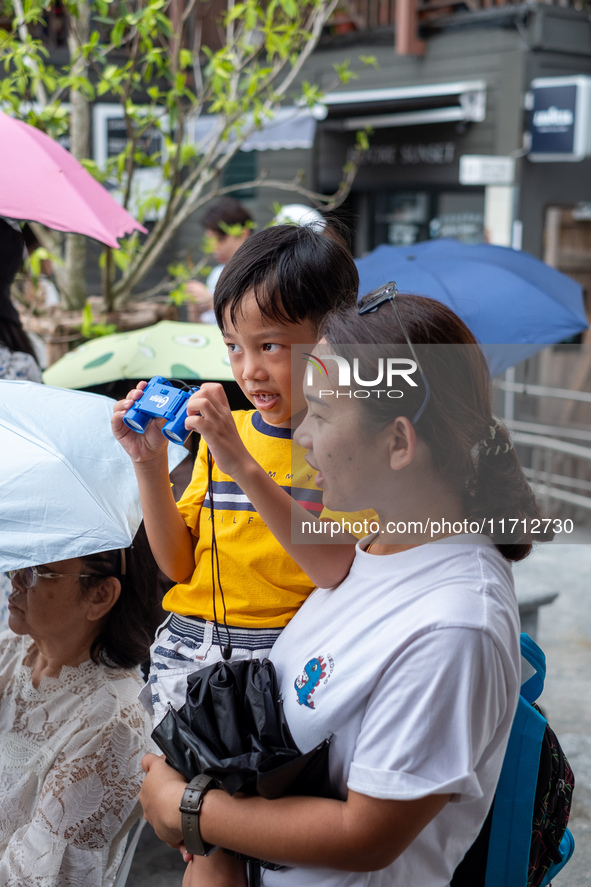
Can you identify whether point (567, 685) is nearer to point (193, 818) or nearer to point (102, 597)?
point (102, 597)

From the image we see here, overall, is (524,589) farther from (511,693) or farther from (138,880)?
(511,693)

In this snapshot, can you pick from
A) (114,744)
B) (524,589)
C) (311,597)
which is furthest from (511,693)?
(524,589)

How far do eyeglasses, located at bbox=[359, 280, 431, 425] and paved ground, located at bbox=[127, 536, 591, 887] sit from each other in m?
0.57

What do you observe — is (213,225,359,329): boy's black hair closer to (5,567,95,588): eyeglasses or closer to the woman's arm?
(5,567,95,588): eyeglasses

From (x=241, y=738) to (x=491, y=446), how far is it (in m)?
0.60

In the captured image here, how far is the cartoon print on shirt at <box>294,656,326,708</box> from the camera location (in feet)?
4.10

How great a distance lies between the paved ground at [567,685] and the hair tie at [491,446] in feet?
1.39

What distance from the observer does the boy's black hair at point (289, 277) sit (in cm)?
151

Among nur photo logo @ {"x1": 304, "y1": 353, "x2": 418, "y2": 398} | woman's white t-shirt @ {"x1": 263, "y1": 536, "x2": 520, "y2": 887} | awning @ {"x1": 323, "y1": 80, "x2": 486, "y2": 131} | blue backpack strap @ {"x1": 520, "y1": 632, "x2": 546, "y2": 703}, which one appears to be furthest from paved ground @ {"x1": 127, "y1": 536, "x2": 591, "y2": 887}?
awning @ {"x1": 323, "y1": 80, "x2": 486, "y2": 131}

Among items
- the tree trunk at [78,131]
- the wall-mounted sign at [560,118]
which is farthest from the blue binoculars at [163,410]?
the wall-mounted sign at [560,118]

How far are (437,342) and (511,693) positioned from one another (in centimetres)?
52

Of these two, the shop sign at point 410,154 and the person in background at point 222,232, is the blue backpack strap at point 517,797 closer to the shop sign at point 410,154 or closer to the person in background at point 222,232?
the person in background at point 222,232

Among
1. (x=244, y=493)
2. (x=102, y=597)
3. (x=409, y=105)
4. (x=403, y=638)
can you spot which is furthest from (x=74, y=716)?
(x=409, y=105)

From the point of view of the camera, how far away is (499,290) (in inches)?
154
